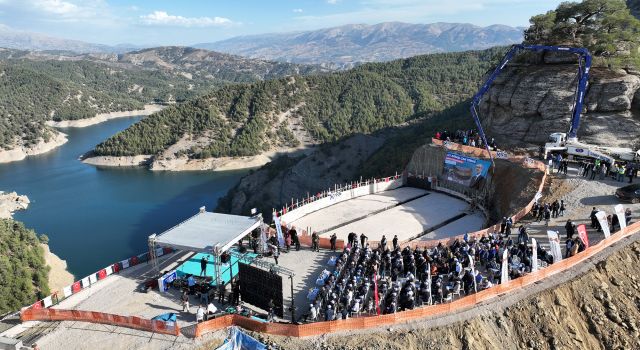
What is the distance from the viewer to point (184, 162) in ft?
356

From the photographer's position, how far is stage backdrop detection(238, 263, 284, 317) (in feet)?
64.4

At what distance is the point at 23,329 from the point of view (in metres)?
20.5

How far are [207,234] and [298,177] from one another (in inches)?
1900

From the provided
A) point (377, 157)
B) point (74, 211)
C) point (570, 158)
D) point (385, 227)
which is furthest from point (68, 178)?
point (570, 158)

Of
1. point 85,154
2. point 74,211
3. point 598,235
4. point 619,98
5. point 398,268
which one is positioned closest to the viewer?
point 398,268

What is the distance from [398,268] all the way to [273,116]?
10466cm

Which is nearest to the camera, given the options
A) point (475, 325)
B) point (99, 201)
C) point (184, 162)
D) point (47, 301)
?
point (475, 325)

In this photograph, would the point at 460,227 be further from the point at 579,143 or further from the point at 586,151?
the point at 579,143

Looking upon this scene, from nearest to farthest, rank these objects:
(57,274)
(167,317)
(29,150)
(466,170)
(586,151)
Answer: (167,317), (586,151), (466,170), (57,274), (29,150)

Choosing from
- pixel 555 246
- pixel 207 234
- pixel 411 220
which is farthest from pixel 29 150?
pixel 555 246

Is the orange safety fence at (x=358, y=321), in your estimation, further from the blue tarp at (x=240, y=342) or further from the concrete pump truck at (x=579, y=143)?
the concrete pump truck at (x=579, y=143)

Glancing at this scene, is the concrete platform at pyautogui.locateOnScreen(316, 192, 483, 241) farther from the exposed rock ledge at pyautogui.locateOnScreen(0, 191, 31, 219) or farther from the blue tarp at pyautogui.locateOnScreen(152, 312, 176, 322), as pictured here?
the exposed rock ledge at pyautogui.locateOnScreen(0, 191, 31, 219)

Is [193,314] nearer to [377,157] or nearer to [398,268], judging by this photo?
[398,268]

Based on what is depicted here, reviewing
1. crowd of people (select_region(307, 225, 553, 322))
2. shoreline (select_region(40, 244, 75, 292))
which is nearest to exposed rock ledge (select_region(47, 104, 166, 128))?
shoreline (select_region(40, 244, 75, 292))
